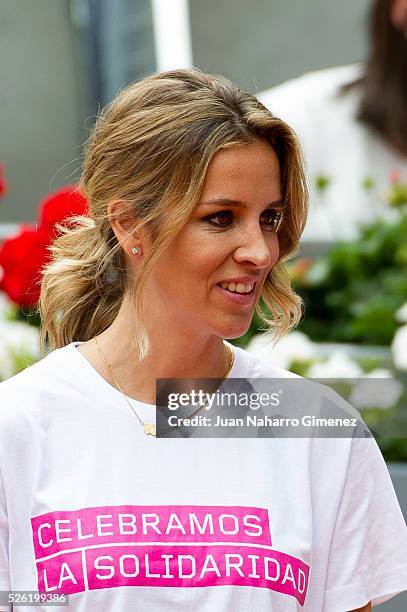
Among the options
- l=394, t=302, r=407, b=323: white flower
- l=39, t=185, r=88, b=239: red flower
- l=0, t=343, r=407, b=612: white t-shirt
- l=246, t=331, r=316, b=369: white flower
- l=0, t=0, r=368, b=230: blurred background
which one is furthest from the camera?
l=0, t=0, r=368, b=230: blurred background

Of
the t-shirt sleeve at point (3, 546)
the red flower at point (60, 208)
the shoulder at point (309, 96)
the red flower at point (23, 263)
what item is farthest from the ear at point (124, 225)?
the shoulder at point (309, 96)

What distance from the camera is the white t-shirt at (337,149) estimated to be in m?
3.77

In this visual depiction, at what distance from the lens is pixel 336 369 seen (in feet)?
8.52

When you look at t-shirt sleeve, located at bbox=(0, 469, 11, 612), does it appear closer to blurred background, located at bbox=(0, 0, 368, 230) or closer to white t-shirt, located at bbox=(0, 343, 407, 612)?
white t-shirt, located at bbox=(0, 343, 407, 612)

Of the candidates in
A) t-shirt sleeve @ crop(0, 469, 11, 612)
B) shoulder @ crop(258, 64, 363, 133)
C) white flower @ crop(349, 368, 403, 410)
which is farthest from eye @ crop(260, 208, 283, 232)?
shoulder @ crop(258, 64, 363, 133)

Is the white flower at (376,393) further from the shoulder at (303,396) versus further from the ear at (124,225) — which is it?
the ear at (124,225)

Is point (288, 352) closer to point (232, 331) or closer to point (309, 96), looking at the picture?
point (232, 331)

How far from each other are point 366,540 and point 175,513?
0.28 metres

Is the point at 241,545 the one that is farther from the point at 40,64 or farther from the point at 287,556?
the point at 40,64

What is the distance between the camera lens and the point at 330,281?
3289 millimetres

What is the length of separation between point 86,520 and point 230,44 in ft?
10.9

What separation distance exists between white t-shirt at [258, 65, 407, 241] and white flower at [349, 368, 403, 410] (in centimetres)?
113

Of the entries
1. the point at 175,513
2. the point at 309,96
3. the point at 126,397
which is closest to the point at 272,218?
the point at 126,397

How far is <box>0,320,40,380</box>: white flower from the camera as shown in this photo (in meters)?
2.61
